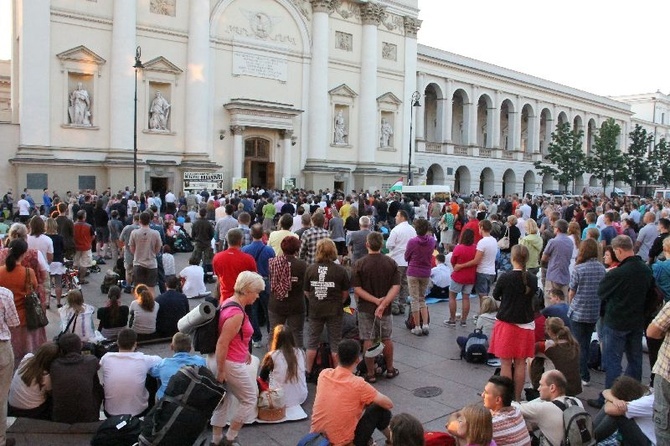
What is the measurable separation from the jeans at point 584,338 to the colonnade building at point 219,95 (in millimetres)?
20588

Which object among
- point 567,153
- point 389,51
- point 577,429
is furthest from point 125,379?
point 567,153

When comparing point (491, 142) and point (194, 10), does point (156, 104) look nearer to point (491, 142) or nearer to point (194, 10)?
point (194, 10)

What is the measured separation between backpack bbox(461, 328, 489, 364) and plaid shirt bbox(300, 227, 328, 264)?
2680mm

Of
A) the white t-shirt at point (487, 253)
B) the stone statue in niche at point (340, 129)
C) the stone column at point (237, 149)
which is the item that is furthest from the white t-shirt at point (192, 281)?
the stone statue in niche at point (340, 129)

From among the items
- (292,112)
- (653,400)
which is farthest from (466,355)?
(292,112)

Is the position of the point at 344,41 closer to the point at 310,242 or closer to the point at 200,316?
the point at 310,242

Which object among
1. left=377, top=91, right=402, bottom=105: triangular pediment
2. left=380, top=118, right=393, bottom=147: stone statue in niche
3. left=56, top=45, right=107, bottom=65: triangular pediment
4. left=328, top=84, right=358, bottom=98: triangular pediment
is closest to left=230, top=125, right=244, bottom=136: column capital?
left=328, top=84, right=358, bottom=98: triangular pediment

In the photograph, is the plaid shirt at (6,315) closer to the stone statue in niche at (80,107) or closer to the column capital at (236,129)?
the stone statue in niche at (80,107)

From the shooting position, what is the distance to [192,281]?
12.2 m

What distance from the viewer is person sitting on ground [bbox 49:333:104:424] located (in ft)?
18.7

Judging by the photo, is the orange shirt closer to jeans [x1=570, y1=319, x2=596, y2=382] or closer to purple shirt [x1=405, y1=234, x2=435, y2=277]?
jeans [x1=570, y1=319, x2=596, y2=382]

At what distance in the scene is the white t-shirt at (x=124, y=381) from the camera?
19.3ft

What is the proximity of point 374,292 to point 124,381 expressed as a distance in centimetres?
314

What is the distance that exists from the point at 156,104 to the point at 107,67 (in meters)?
→ 2.81
